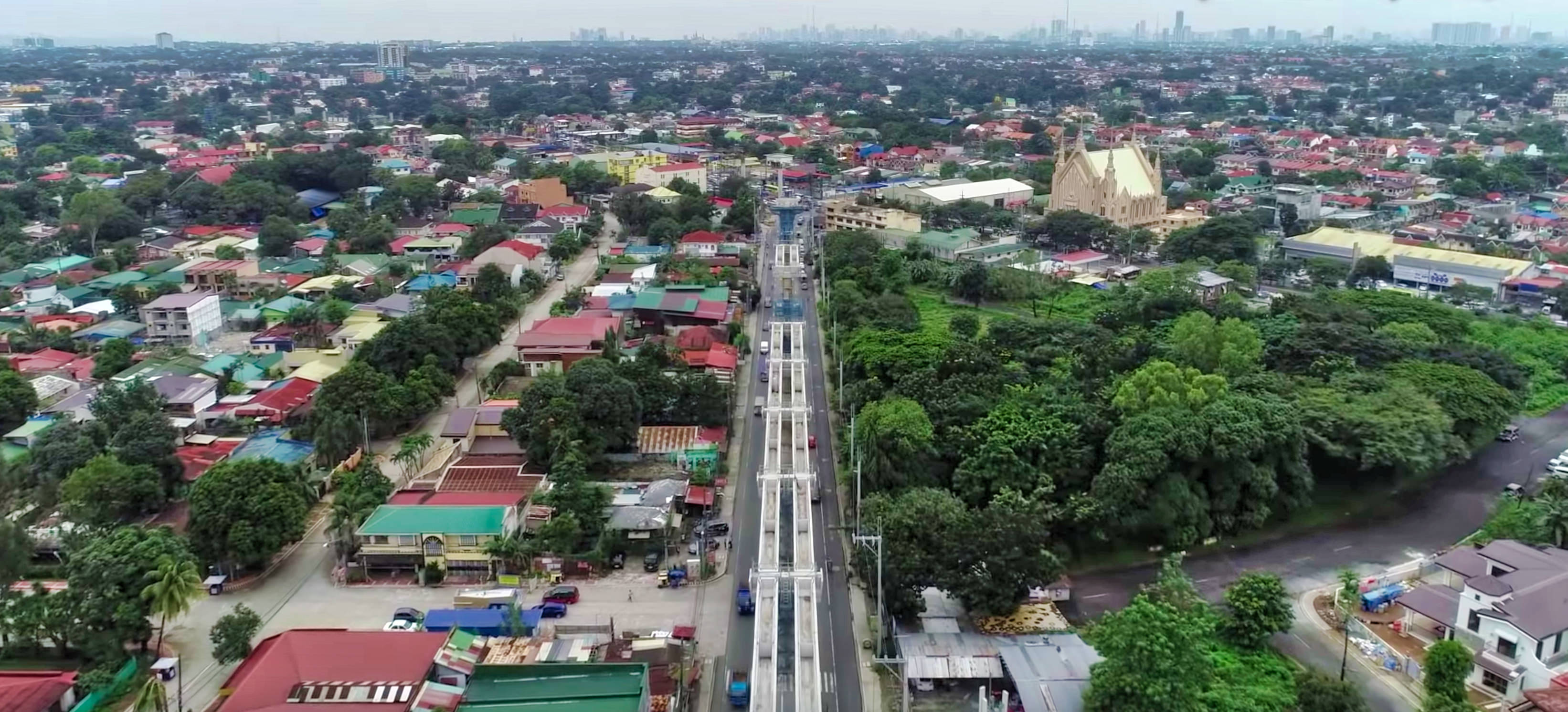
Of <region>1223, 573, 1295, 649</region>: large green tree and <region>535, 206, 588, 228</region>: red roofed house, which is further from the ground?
<region>535, 206, 588, 228</region>: red roofed house

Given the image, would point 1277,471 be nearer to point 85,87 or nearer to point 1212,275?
point 1212,275

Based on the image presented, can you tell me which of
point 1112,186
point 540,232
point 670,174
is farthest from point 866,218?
point 670,174

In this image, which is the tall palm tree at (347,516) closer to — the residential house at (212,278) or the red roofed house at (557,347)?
the red roofed house at (557,347)

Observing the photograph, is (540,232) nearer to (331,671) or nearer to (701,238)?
(701,238)

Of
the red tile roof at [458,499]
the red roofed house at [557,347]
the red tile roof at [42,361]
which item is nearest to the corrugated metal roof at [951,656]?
the red tile roof at [458,499]

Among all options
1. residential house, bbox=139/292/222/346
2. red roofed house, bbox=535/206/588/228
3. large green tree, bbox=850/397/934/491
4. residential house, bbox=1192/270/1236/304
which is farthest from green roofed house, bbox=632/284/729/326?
red roofed house, bbox=535/206/588/228

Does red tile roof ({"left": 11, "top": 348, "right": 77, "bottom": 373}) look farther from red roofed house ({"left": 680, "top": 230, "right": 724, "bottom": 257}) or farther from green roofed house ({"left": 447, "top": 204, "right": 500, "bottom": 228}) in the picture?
red roofed house ({"left": 680, "top": 230, "right": 724, "bottom": 257})

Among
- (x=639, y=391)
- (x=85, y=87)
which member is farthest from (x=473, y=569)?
(x=85, y=87)
